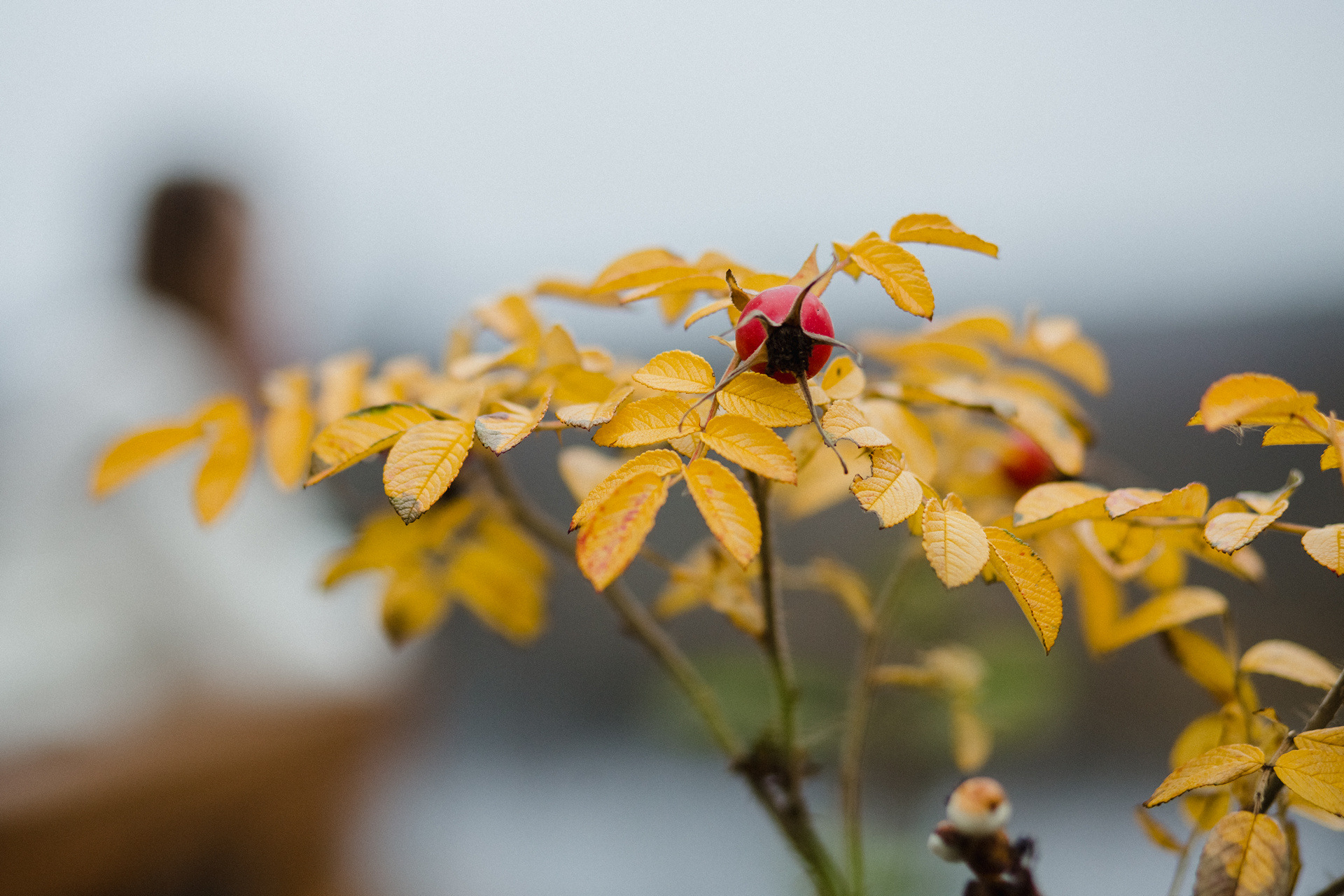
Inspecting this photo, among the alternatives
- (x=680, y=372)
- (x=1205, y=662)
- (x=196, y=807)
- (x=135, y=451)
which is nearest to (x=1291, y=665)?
(x=1205, y=662)

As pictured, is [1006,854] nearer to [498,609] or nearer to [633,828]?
[498,609]

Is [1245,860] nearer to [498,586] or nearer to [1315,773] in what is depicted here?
[1315,773]

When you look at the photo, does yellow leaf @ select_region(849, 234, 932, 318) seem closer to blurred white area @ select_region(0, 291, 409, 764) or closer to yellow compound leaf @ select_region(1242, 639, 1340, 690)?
yellow compound leaf @ select_region(1242, 639, 1340, 690)

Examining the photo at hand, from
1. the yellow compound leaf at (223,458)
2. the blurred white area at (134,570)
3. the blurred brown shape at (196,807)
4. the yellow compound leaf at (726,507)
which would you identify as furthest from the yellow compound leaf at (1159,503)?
the blurred white area at (134,570)

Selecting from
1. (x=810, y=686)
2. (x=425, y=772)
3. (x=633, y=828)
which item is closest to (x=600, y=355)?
(x=810, y=686)

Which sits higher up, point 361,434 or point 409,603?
point 361,434

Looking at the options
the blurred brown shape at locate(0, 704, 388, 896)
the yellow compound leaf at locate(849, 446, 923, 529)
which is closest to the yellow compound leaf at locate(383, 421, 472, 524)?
the yellow compound leaf at locate(849, 446, 923, 529)
